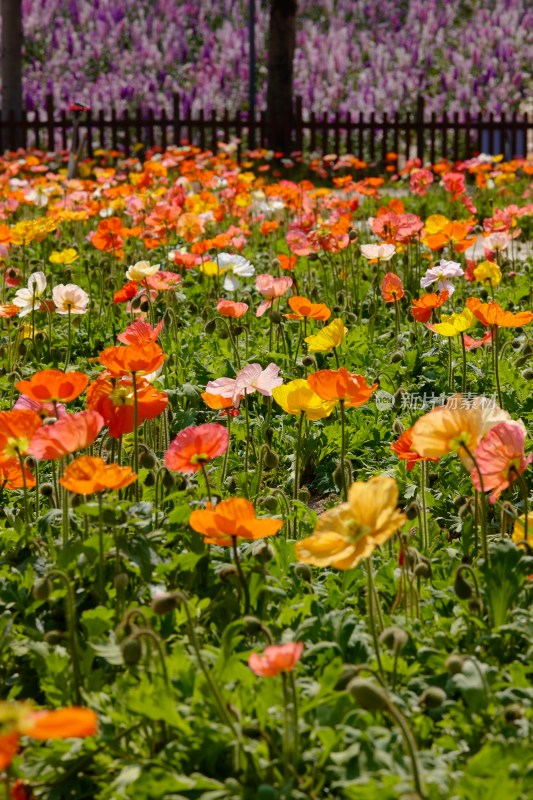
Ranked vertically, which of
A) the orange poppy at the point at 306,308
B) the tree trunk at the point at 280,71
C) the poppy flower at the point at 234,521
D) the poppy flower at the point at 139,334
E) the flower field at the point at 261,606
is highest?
the tree trunk at the point at 280,71

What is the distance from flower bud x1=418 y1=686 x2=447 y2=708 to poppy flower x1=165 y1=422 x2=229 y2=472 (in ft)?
2.00

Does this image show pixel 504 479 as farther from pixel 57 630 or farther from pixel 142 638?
pixel 57 630

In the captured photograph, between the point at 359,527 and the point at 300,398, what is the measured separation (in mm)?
805

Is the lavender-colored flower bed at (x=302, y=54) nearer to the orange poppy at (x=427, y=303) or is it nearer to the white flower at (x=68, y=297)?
the white flower at (x=68, y=297)

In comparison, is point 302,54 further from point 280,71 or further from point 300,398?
point 300,398

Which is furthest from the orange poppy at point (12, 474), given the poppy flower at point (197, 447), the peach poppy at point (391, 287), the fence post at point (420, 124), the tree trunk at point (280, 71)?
the fence post at point (420, 124)

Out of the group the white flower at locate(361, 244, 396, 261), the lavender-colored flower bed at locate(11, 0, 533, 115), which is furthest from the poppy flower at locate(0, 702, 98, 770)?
the lavender-colored flower bed at locate(11, 0, 533, 115)

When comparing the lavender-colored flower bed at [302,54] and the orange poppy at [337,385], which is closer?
the orange poppy at [337,385]

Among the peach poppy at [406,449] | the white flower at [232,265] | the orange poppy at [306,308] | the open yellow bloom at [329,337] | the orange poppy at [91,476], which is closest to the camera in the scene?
the orange poppy at [91,476]

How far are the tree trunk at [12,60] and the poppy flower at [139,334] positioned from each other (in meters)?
13.0

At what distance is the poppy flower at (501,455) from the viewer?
202 cm

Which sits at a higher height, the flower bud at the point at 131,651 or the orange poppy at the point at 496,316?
the orange poppy at the point at 496,316

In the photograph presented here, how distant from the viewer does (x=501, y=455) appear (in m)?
2.04

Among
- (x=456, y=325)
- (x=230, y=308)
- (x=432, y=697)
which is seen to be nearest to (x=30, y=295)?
(x=230, y=308)
